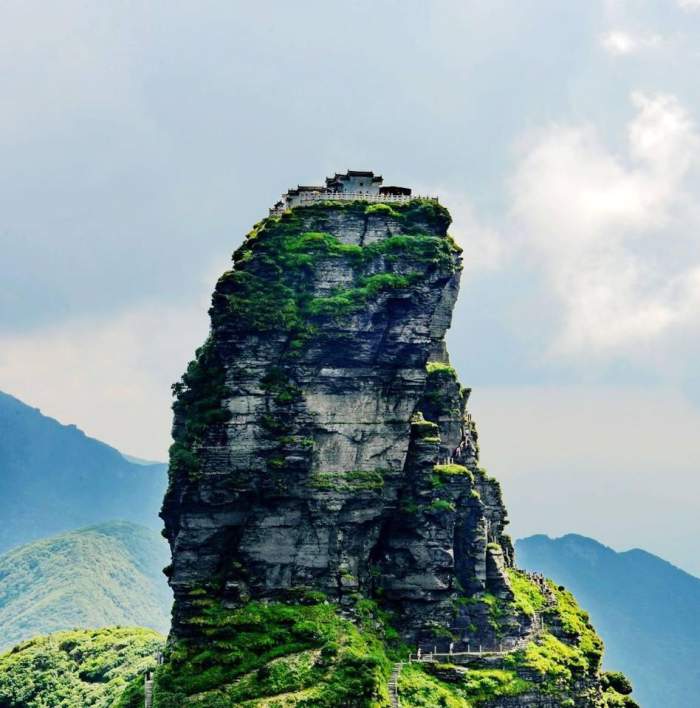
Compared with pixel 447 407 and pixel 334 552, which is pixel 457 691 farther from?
pixel 447 407

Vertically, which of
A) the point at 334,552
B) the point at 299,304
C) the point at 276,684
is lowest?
the point at 276,684

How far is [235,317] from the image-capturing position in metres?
66.7

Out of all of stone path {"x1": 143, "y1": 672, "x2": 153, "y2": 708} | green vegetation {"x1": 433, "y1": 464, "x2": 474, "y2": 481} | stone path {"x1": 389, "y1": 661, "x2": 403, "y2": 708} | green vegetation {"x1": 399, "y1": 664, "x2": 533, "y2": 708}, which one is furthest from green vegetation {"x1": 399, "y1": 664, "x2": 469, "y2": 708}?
stone path {"x1": 143, "y1": 672, "x2": 153, "y2": 708}

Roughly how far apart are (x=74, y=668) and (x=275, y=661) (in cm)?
3906

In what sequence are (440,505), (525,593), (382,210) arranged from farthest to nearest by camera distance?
(525,593)
(382,210)
(440,505)

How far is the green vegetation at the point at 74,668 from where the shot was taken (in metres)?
84.8

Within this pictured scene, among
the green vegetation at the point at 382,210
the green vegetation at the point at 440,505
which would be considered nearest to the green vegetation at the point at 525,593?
the green vegetation at the point at 440,505

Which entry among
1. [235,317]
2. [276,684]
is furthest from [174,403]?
[276,684]

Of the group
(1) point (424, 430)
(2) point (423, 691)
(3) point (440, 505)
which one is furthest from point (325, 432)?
(2) point (423, 691)

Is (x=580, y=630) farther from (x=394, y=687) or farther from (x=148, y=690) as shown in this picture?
(x=148, y=690)

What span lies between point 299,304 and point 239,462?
11.0m

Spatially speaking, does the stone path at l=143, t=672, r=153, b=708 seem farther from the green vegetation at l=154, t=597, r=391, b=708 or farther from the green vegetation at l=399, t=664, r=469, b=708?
the green vegetation at l=399, t=664, r=469, b=708

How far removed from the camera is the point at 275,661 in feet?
198

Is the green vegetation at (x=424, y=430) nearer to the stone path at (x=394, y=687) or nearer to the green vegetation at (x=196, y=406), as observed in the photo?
the green vegetation at (x=196, y=406)
